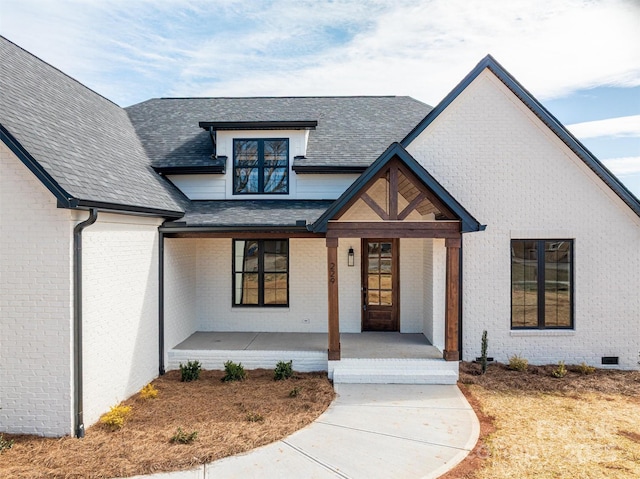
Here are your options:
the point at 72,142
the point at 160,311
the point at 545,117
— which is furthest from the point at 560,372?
the point at 72,142

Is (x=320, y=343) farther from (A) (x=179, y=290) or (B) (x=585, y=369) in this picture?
(B) (x=585, y=369)

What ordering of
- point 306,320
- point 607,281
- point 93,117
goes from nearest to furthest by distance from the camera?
point 607,281
point 93,117
point 306,320

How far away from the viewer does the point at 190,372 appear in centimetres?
926

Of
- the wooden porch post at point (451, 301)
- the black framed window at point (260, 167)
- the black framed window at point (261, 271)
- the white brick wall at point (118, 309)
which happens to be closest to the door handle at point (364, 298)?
the black framed window at point (261, 271)

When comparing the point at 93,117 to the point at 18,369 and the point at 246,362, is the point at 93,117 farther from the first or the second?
the point at 246,362

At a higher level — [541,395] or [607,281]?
[607,281]

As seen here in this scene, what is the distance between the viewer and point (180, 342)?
10.7 meters

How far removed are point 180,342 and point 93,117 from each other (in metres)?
6.47

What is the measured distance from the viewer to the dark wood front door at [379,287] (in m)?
11.9

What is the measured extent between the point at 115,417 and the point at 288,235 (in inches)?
207

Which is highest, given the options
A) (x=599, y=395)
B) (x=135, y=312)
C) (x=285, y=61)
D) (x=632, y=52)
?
(x=285, y=61)

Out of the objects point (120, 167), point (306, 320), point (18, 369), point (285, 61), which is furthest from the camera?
point (285, 61)

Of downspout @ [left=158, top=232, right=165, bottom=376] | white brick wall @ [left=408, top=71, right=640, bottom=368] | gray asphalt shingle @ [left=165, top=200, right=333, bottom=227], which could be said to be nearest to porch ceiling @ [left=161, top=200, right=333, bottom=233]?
gray asphalt shingle @ [left=165, top=200, right=333, bottom=227]

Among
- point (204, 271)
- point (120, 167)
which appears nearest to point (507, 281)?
point (204, 271)
